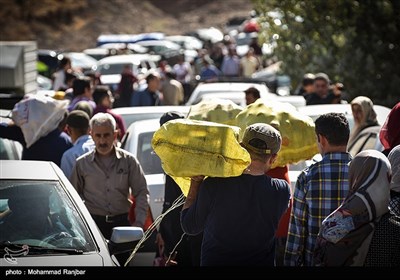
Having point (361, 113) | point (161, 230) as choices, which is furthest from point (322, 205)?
point (361, 113)

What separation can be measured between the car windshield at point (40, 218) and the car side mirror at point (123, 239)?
0.51 ft

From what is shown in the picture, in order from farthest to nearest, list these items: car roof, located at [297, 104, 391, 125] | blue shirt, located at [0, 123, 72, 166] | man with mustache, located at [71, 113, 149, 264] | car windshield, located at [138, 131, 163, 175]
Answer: car roof, located at [297, 104, 391, 125] → car windshield, located at [138, 131, 163, 175] → blue shirt, located at [0, 123, 72, 166] → man with mustache, located at [71, 113, 149, 264]

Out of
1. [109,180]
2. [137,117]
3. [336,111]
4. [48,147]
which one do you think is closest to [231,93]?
[137,117]

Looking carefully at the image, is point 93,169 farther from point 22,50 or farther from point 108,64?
point 108,64

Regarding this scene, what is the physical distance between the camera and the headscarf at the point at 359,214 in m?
5.70

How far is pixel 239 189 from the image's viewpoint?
6336 millimetres

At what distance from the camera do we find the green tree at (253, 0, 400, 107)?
62.2ft

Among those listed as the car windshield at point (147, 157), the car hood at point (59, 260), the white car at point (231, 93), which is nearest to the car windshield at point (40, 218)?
the car hood at point (59, 260)

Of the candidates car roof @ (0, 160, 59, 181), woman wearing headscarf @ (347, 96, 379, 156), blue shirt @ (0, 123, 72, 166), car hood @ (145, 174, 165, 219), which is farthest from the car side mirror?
woman wearing headscarf @ (347, 96, 379, 156)

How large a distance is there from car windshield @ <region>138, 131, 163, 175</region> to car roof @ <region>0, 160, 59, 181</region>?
9.97ft

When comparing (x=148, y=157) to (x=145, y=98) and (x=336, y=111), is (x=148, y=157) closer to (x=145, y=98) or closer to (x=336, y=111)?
(x=336, y=111)

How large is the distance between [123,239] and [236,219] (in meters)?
0.97

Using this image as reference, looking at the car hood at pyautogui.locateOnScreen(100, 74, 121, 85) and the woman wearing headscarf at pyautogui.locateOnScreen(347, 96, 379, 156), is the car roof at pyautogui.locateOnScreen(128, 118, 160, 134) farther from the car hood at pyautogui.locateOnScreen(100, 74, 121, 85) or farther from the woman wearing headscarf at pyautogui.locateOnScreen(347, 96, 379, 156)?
the car hood at pyautogui.locateOnScreen(100, 74, 121, 85)

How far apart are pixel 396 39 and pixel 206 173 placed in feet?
43.3
